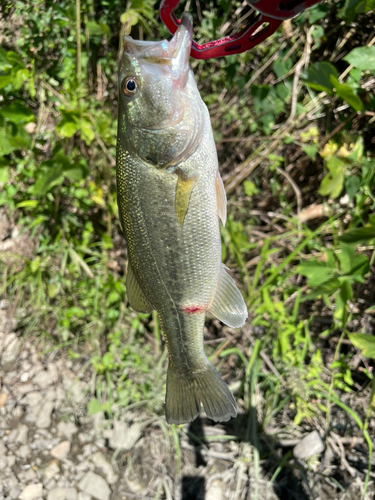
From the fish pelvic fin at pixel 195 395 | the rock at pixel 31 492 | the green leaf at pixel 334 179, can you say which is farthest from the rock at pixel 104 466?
the green leaf at pixel 334 179

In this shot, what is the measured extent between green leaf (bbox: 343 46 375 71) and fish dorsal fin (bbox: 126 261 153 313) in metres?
1.55

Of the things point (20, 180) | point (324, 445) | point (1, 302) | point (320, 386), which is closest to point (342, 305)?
point (320, 386)

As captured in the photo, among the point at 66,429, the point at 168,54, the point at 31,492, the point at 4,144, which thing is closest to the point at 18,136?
the point at 4,144

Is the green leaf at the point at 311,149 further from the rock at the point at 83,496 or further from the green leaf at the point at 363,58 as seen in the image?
the rock at the point at 83,496

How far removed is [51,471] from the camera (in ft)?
7.22

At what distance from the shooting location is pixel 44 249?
258 cm

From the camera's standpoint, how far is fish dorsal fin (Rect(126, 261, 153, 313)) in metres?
1.26

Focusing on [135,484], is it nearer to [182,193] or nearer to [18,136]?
[182,193]

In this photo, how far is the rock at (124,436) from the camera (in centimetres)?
223

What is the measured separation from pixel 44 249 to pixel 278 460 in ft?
7.03

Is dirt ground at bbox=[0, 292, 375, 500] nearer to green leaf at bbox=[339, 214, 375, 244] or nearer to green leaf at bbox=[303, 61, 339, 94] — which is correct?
green leaf at bbox=[339, 214, 375, 244]

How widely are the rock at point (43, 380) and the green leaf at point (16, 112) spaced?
176 cm

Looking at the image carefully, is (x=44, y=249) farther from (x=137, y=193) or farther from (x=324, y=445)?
(x=324, y=445)

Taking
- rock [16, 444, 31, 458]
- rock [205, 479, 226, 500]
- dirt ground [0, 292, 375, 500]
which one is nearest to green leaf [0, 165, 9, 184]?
dirt ground [0, 292, 375, 500]
